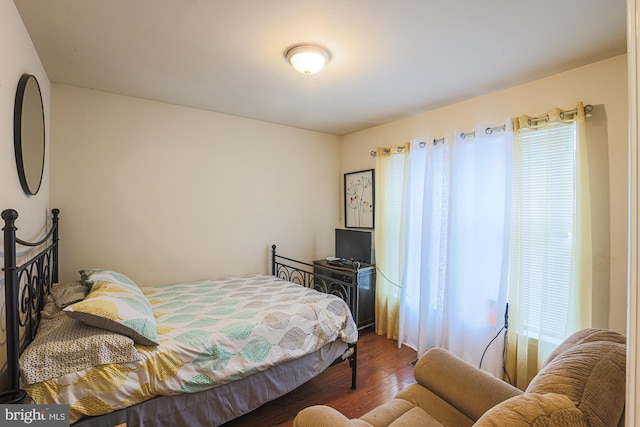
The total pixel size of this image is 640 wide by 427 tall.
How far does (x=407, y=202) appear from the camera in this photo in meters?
3.04

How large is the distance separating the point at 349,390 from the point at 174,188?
247cm

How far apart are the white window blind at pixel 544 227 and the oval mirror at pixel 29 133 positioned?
326cm

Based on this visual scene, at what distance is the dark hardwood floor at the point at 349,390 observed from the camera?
6.59ft

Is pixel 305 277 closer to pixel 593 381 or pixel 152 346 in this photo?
pixel 152 346

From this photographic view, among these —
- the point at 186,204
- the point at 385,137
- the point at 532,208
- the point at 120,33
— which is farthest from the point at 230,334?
the point at 385,137

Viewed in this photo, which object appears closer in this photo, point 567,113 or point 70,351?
point 70,351

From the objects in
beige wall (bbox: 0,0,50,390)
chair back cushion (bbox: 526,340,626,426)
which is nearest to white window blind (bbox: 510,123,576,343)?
chair back cushion (bbox: 526,340,626,426)

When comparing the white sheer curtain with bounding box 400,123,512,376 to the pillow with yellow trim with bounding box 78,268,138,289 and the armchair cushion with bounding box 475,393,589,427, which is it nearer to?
the armchair cushion with bounding box 475,393,589,427

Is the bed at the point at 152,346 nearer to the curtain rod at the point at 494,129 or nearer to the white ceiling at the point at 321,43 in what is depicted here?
the white ceiling at the point at 321,43

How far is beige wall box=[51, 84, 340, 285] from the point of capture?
2.45 metres

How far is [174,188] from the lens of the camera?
9.42 feet

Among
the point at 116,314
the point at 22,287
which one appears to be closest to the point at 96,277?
the point at 22,287

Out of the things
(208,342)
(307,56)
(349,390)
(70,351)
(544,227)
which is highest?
(307,56)

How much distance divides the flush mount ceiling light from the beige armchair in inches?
77.1
